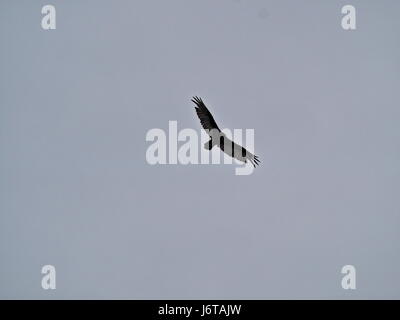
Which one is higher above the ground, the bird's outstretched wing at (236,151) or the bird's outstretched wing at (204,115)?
the bird's outstretched wing at (204,115)

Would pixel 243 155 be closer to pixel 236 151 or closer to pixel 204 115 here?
pixel 236 151

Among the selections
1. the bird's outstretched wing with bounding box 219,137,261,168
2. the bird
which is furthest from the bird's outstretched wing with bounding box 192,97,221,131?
the bird's outstretched wing with bounding box 219,137,261,168

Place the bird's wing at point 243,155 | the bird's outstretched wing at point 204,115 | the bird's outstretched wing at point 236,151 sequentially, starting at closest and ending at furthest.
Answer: the bird's outstretched wing at point 204,115
the bird's outstretched wing at point 236,151
the bird's wing at point 243,155

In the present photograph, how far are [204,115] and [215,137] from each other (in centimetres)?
58

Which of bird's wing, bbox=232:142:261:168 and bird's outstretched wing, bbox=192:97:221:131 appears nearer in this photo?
bird's outstretched wing, bbox=192:97:221:131

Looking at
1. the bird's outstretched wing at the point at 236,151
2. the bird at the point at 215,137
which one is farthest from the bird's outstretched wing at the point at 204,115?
the bird's outstretched wing at the point at 236,151

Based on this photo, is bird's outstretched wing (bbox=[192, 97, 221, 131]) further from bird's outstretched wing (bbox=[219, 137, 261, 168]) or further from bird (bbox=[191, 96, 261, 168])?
bird's outstretched wing (bbox=[219, 137, 261, 168])

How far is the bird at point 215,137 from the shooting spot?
18.4 metres

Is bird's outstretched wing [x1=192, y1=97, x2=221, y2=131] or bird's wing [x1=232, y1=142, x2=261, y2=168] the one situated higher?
bird's outstretched wing [x1=192, y1=97, x2=221, y2=131]

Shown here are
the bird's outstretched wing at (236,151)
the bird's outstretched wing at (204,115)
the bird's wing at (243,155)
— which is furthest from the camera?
the bird's wing at (243,155)

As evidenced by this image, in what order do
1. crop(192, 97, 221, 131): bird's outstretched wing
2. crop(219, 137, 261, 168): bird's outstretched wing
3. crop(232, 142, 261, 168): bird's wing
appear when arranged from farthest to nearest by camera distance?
crop(232, 142, 261, 168): bird's wing < crop(219, 137, 261, 168): bird's outstretched wing < crop(192, 97, 221, 131): bird's outstretched wing

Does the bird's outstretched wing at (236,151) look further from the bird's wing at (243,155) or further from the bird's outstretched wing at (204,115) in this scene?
the bird's outstretched wing at (204,115)

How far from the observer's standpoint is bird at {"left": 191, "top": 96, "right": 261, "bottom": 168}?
60.4 ft
